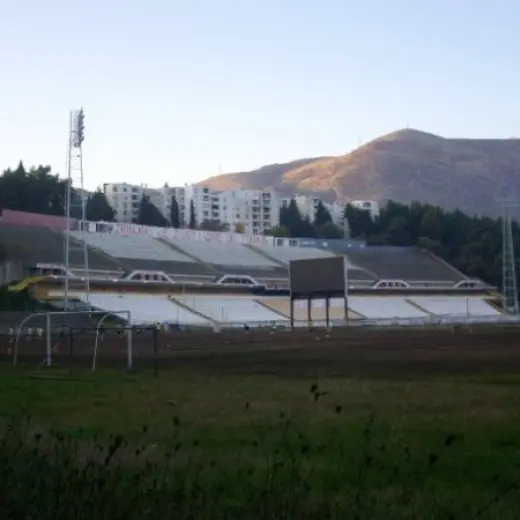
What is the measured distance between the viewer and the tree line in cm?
12268

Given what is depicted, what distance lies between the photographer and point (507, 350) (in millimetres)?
34719

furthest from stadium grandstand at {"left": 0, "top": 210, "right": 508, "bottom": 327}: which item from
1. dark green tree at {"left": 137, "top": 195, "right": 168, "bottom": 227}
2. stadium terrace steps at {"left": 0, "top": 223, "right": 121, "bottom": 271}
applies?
dark green tree at {"left": 137, "top": 195, "right": 168, "bottom": 227}

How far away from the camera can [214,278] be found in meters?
96.2

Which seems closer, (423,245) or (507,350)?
(507,350)

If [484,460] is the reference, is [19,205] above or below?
above

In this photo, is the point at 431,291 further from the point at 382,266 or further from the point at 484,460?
the point at 484,460

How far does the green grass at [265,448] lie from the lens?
5.07 metres

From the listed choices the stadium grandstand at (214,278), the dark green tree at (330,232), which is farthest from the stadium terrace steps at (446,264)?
the dark green tree at (330,232)

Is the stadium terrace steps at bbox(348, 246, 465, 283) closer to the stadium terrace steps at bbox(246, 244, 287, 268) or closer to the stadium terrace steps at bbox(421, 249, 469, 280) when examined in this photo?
the stadium terrace steps at bbox(421, 249, 469, 280)

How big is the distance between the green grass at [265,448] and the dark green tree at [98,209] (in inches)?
4573

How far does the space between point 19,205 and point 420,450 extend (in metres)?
116

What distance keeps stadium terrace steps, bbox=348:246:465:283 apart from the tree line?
8070 millimetres

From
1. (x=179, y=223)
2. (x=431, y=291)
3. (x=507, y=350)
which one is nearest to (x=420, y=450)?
(x=507, y=350)

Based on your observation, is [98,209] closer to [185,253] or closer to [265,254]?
[265,254]
